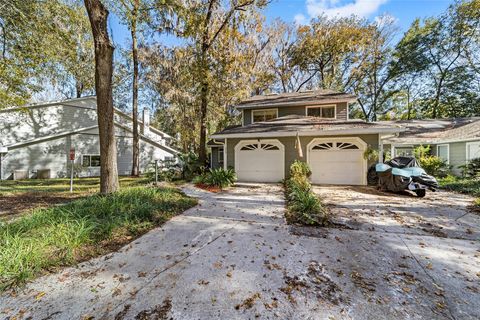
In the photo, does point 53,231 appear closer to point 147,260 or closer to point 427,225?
point 147,260

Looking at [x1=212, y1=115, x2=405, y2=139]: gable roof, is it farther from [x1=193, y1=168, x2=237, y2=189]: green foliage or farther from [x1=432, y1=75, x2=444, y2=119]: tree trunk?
[x1=432, y1=75, x2=444, y2=119]: tree trunk

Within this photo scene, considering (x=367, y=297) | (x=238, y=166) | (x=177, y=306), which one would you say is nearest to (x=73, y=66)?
(x=238, y=166)

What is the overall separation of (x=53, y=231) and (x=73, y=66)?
948 centimetres

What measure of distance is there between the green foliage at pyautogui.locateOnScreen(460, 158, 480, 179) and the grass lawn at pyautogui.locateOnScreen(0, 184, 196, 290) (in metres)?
14.2

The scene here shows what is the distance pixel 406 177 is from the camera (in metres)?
7.23

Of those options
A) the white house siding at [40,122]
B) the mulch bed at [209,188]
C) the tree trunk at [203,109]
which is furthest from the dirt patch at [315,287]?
the white house siding at [40,122]

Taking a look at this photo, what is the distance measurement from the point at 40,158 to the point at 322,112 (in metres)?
18.6

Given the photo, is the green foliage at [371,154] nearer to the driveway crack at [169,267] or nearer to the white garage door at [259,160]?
the white garage door at [259,160]

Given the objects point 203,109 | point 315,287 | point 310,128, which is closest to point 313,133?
point 310,128

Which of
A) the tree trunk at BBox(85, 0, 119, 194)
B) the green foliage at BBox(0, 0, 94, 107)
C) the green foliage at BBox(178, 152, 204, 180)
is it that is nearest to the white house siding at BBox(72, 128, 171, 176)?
the green foliage at BBox(178, 152, 204, 180)

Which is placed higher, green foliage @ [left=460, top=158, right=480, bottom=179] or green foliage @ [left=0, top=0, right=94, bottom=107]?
green foliage @ [left=0, top=0, right=94, bottom=107]

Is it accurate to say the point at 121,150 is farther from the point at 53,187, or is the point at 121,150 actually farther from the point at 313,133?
the point at 313,133

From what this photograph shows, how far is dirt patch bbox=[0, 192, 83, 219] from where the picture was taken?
18.2ft

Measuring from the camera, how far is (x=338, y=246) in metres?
3.52
